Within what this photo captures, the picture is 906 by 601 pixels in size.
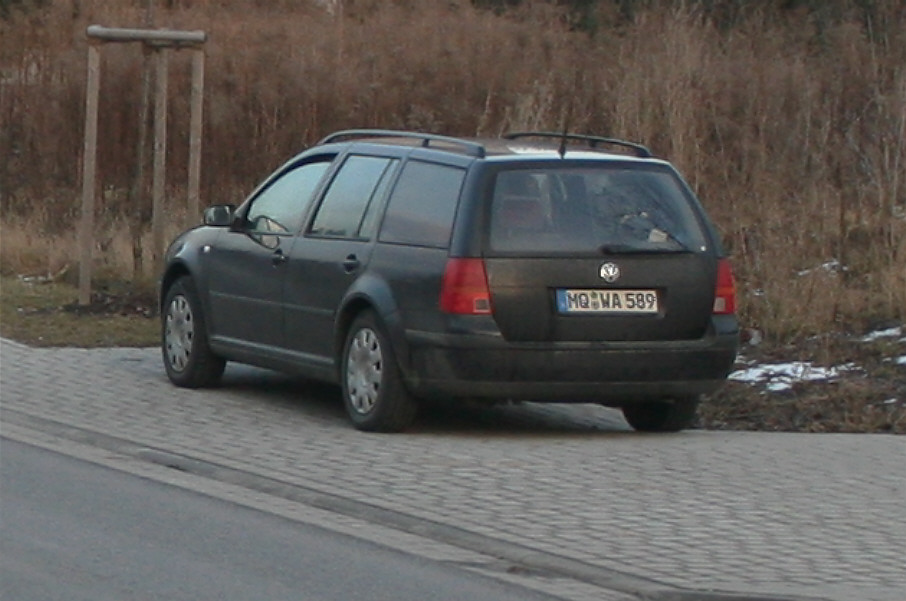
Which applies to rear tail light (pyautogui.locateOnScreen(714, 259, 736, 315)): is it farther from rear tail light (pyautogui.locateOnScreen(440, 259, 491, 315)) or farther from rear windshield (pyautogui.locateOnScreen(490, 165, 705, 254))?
rear tail light (pyautogui.locateOnScreen(440, 259, 491, 315))

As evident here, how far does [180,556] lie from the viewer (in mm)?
7980

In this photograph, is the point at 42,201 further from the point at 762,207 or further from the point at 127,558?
the point at 127,558

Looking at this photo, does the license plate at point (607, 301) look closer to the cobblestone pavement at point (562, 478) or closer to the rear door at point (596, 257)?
the rear door at point (596, 257)

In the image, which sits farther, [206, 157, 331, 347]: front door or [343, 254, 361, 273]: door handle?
[206, 157, 331, 347]: front door

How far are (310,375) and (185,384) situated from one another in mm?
1533

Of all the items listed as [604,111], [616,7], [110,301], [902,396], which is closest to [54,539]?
[902,396]

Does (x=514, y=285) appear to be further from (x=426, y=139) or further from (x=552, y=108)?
(x=552, y=108)

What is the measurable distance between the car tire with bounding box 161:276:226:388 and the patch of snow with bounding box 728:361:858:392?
3.48 meters

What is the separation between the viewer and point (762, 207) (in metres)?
17.4

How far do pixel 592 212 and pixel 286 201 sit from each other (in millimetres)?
2436

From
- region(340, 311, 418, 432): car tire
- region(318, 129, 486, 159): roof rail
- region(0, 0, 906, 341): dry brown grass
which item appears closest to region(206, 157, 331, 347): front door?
region(318, 129, 486, 159): roof rail

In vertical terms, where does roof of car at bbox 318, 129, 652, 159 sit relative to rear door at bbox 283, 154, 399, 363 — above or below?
above

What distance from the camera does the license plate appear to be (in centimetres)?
1087

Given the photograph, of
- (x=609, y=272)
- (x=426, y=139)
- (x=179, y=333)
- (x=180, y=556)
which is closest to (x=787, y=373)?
(x=609, y=272)
